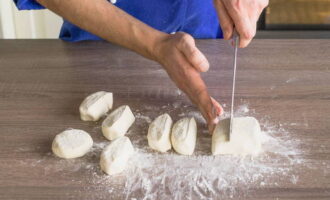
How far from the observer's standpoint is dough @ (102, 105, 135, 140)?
3.18 ft

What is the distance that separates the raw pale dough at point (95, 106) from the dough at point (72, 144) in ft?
0.21

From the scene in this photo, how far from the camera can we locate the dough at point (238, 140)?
36.2 inches

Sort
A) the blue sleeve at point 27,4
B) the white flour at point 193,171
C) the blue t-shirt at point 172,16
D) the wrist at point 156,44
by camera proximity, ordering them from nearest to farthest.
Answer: the white flour at point 193,171, the wrist at point 156,44, the blue sleeve at point 27,4, the blue t-shirt at point 172,16

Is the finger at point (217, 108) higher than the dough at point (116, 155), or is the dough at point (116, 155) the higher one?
the finger at point (217, 108)

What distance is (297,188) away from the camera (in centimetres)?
84

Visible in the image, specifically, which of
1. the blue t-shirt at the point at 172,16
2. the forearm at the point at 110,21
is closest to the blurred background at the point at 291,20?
the blue t-shirt at the point at 172,16

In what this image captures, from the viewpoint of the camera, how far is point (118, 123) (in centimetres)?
97

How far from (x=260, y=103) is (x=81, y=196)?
1.51 feet

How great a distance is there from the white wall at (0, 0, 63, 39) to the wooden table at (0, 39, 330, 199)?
0.77 metres

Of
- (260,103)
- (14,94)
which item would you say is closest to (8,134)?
(14,94)

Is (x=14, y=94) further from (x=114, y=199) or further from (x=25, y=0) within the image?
(x=114, y=199)

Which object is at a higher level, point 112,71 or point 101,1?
point 101,1

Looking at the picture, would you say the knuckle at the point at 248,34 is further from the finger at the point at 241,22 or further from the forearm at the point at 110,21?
the forearm at the point at 110,21

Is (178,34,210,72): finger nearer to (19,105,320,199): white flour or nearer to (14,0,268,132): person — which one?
(14,0,268,132): person
